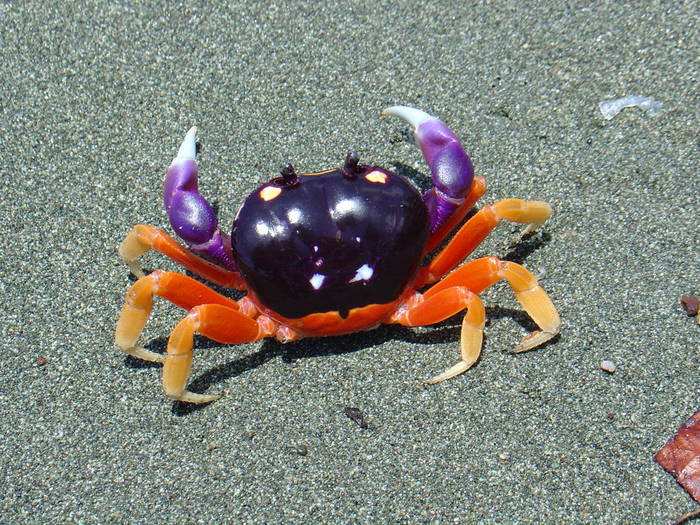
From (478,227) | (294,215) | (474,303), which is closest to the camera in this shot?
(294,215)

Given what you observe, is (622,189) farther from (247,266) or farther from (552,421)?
(247,266)

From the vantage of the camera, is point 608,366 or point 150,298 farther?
point 608,366

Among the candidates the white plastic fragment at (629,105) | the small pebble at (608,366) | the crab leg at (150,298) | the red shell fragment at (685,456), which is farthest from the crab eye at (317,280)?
the white plastic fragment at (629,105)

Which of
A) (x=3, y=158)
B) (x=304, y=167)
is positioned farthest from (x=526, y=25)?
(x=3, y=158)

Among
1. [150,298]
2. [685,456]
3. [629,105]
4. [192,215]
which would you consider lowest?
[685,456]

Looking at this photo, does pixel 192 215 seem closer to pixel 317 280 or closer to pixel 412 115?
pixel 317 280

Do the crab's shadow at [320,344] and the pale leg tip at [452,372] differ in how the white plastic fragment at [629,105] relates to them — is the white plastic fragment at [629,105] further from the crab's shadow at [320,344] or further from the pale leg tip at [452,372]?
the pale leg tip at [452,372]

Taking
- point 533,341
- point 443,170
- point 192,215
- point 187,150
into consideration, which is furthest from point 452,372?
point 187,150
